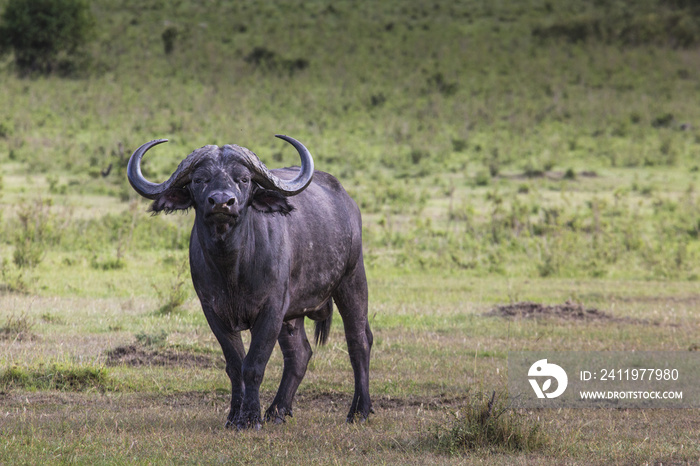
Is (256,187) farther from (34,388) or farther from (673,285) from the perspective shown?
(673,285)

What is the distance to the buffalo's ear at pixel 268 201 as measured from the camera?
6.34 m

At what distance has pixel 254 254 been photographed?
20.8ft

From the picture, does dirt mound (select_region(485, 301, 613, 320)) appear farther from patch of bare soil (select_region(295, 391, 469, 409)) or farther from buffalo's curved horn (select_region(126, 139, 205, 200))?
buffalo's curved horn (select_region(126, 139, 205, 200))

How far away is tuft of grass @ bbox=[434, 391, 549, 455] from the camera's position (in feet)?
19.9

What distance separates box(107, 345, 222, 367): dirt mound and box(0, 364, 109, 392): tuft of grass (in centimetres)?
87

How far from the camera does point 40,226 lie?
1692cm

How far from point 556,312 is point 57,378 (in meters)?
7.33

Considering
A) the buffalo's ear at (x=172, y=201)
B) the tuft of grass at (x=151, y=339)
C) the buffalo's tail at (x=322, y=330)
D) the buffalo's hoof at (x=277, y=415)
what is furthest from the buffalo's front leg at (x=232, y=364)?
the tuft of grass at (x=151, y=339)

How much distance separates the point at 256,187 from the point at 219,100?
32.7 m

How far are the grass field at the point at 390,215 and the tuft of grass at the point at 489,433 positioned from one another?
0.02 meters

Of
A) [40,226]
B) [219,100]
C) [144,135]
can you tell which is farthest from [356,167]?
[40,226]

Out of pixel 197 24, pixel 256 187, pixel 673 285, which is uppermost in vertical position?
pixel 197 24

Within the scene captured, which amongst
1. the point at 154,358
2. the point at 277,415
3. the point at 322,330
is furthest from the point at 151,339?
the point at 277,415

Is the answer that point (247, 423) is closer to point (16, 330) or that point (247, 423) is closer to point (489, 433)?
point (489, 433)
